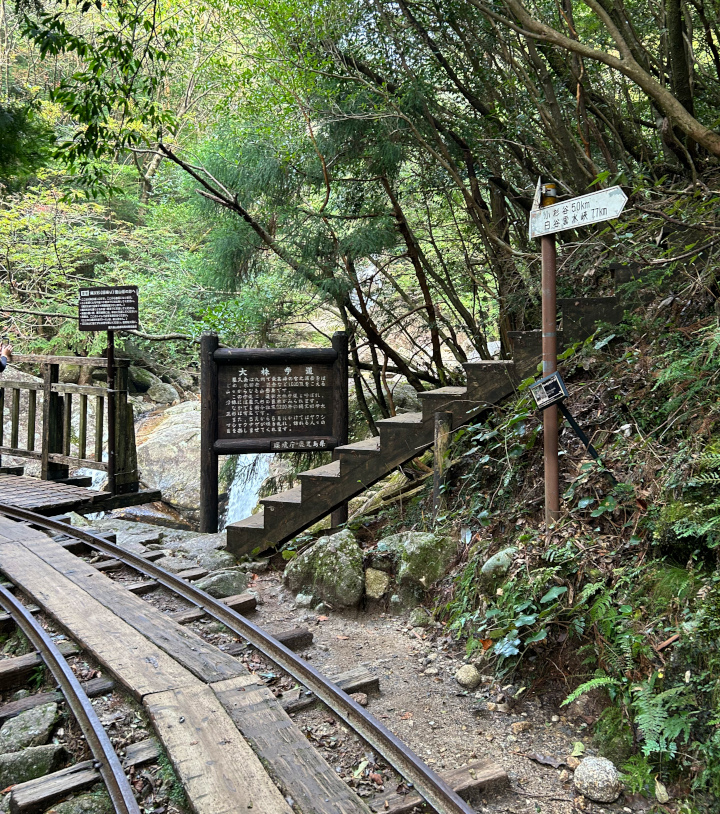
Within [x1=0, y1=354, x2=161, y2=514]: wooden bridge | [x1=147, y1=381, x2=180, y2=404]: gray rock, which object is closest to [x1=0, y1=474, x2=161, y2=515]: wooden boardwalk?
[x1=0, y1=354, x2=161, y2=514]: wooden bridge

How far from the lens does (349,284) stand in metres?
7.54

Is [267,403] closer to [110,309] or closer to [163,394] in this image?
[110,309]

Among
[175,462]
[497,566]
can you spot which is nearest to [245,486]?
[175,462]

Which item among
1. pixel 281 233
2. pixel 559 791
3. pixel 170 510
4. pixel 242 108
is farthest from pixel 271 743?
pixel 170 510

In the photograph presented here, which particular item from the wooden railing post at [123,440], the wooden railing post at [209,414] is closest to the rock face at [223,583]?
the wooden railing post at [209,414]

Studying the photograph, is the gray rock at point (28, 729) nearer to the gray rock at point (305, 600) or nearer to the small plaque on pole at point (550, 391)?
the gray rock at point (305, 600)

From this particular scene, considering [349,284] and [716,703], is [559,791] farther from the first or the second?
[349,284]

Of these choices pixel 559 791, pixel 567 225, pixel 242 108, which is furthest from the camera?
pixel 242 108

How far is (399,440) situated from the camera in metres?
6.04

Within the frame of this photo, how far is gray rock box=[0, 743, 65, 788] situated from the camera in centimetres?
301

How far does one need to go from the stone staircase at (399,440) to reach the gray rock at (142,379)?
46.6 feet

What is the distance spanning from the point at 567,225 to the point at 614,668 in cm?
260

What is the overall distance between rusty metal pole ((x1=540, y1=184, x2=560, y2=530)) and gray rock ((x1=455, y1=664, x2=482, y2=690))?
1.02 meters

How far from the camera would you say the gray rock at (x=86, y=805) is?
2682 millimetres
